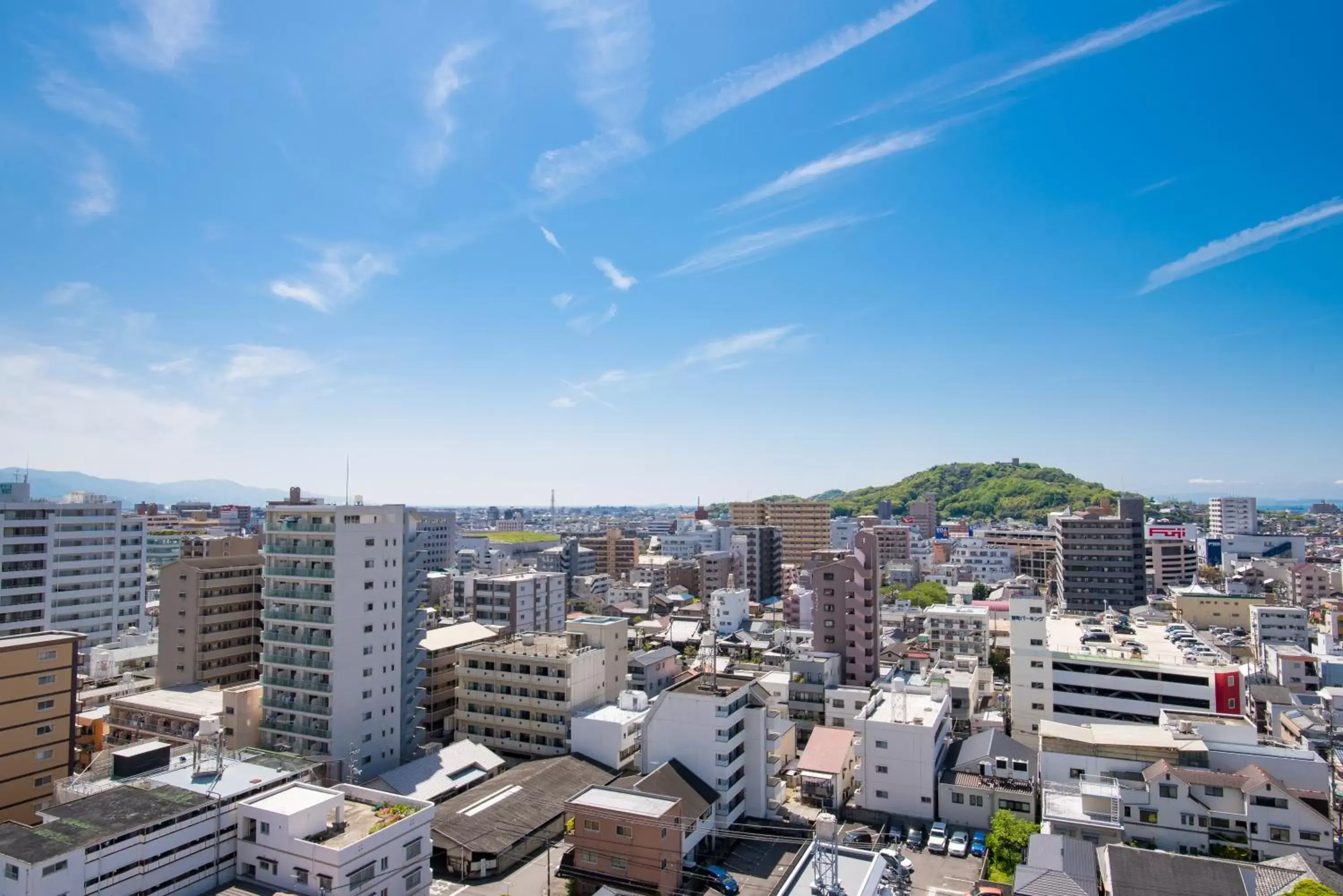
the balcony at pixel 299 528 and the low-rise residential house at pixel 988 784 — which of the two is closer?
the low-rise residential house at pixel 988 784

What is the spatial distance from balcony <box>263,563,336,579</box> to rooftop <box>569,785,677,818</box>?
11546 millimetres

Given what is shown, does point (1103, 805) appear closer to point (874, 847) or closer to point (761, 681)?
point (874, 847)

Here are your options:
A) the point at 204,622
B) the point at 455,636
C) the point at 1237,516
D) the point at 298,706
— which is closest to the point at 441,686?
the point at 455,636

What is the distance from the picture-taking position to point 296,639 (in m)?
25.9

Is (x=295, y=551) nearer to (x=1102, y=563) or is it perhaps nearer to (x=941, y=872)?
(x=941, y=872)

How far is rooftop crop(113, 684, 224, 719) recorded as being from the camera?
92.8 ft

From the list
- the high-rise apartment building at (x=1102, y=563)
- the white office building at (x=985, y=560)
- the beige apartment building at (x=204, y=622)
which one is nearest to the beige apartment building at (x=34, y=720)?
the beige apartment building at (x=204, y=622)

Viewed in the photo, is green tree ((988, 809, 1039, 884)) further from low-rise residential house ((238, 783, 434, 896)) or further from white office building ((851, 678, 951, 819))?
low-rise residential house ((238, 783, 434, 896))

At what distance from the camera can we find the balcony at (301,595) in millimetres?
25812

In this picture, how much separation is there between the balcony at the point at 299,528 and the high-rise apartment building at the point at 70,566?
21.9 meters

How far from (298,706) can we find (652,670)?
1610 centimetres

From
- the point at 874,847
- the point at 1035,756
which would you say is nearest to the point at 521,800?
the point at 874,847

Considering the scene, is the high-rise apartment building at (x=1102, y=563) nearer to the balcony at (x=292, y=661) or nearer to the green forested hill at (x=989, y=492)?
the balcony at (x=292, y=661)

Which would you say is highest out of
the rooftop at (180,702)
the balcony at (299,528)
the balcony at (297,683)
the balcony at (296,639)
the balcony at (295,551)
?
Answer: the balcony at (299,528)
